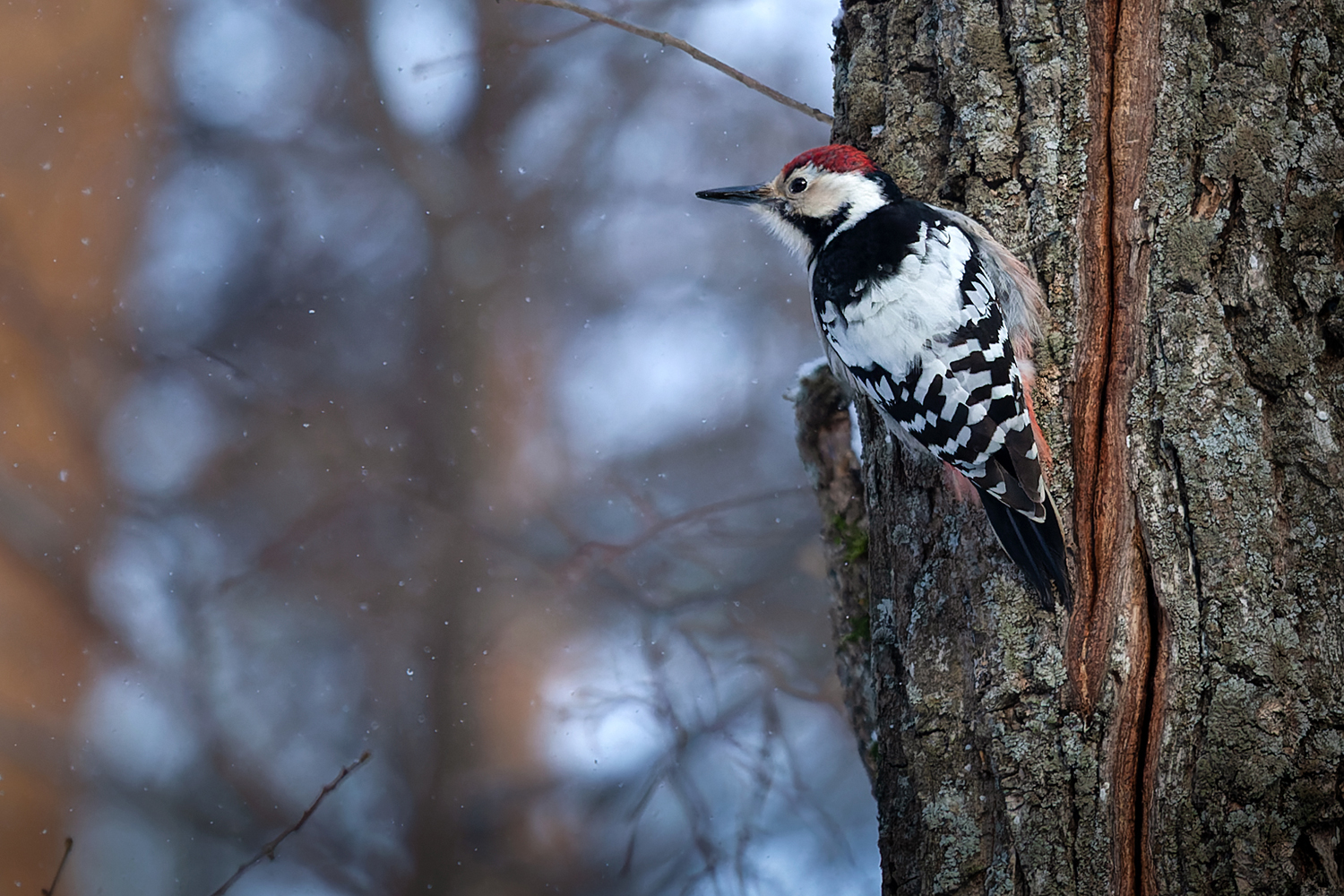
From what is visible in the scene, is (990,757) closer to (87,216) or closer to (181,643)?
(181,643)

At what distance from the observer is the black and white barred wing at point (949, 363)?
0.85m

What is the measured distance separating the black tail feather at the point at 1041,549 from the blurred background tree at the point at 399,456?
1.14m

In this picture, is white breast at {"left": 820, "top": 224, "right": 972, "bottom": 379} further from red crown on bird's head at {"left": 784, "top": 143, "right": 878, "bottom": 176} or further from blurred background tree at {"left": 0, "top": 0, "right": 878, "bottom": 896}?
blurred background tree at {"left": 0, "top": 0, "right": 878, "bottom": 896}

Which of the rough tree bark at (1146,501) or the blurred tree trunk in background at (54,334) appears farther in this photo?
the blurred tree trunk in background at (54,334)

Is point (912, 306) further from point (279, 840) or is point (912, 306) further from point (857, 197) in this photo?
point (279, 840)

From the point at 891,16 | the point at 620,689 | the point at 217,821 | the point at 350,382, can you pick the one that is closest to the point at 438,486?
the point at 350,382

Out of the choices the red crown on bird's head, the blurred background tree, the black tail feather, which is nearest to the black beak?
the red crown on bird's head

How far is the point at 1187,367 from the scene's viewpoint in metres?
0.84

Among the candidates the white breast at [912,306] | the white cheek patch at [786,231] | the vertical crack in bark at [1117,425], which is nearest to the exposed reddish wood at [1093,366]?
the vertical crack in bark at [1117,425]

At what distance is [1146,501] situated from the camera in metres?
0.83

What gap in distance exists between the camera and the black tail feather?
2.71 feet

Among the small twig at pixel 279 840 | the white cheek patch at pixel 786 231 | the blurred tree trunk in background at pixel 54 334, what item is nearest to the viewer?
the white cheek patch at pixel 786 231

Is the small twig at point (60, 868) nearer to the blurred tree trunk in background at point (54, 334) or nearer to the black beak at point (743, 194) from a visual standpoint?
the blurred tree trunk in background at point (54, 334)

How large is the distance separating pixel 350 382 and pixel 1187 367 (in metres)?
1.84
